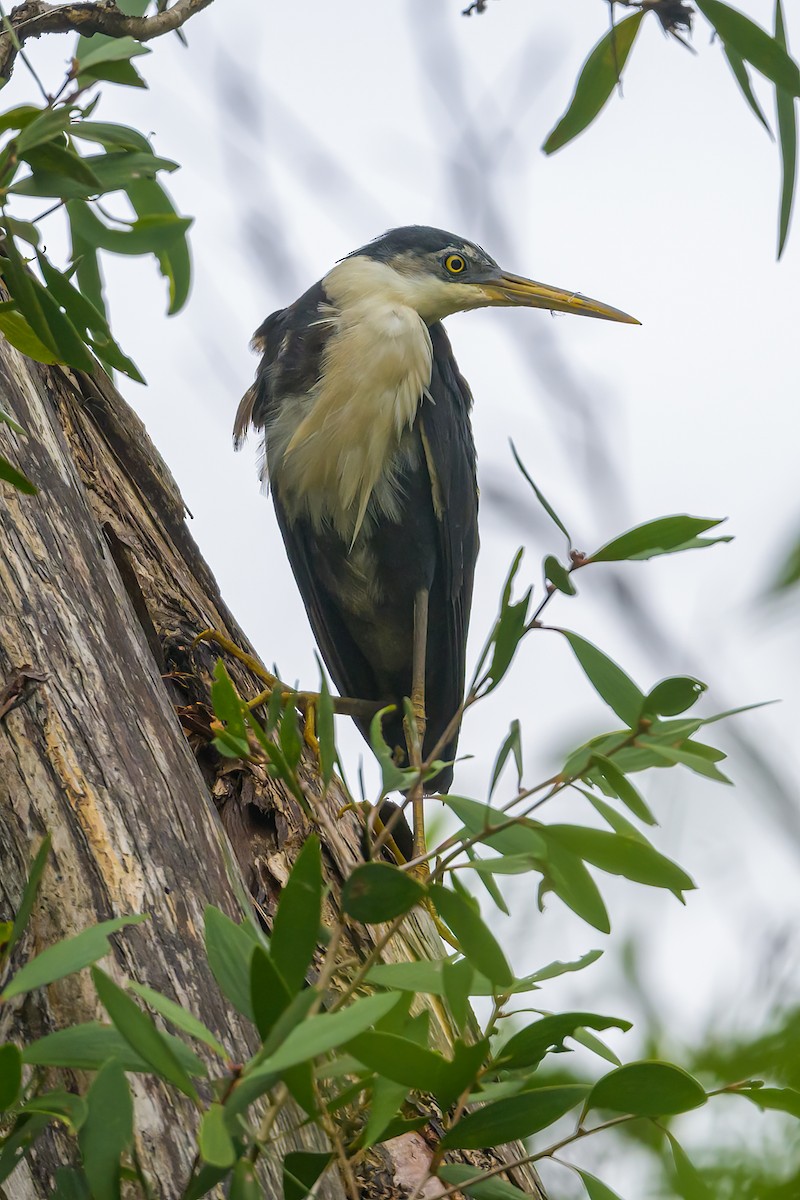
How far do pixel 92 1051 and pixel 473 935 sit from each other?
12.3 inches

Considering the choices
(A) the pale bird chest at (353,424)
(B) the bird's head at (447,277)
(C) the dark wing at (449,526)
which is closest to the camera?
(A) the pale bird chest at (353,424)

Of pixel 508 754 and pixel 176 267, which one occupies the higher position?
pixel 176 267

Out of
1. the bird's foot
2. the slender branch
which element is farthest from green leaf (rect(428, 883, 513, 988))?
the slender branch

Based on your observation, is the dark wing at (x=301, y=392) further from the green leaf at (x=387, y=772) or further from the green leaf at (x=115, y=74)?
the green leaf at (x=387, y=772)

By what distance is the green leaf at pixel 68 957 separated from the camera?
2.82 feet

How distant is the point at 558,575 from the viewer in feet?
3.59

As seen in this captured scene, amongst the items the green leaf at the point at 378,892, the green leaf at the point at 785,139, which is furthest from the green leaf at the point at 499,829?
the green leaf at the point at 785,139

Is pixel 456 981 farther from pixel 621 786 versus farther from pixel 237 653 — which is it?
pixel 237 653

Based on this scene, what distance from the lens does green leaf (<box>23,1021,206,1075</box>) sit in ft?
2.91

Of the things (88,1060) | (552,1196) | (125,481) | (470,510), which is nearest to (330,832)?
(88,1060)

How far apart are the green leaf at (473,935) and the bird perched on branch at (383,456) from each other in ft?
6.58

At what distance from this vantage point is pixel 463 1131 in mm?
1100

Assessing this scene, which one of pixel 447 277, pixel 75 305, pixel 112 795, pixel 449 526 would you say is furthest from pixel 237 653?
pixel 447 277

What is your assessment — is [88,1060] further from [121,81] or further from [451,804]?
[121,81]
